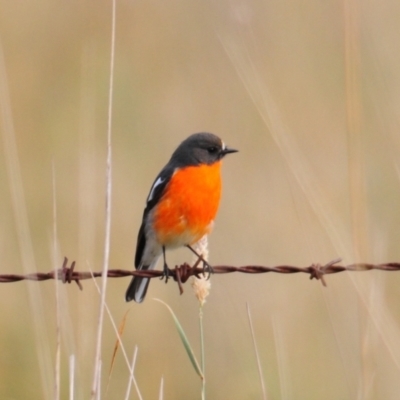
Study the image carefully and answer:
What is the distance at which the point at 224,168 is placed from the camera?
8.03 m

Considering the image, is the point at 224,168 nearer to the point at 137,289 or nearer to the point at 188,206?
the point at 137,289

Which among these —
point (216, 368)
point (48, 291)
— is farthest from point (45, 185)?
point (216, 368)

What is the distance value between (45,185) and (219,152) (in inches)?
85.8

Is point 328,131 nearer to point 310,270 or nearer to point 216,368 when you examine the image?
point 216,368

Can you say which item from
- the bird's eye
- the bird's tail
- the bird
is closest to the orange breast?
the bird

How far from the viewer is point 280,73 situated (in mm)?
9094

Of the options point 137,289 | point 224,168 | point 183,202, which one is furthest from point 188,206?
point 224,168

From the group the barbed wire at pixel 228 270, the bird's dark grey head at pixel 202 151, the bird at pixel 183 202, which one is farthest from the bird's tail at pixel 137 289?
the barbed wire at pixel 228 270

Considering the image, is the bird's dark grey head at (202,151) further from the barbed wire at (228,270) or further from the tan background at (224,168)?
the barbed wire at (228,270)

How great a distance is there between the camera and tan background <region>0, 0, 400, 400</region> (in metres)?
5.28

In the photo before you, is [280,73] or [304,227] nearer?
[304,227]

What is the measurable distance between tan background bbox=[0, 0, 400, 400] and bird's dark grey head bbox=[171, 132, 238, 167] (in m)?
0.45

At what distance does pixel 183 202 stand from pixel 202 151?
0.42 m

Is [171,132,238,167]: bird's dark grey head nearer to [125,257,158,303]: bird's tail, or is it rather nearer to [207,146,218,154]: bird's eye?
[207,146,218,154]: bird's eye
